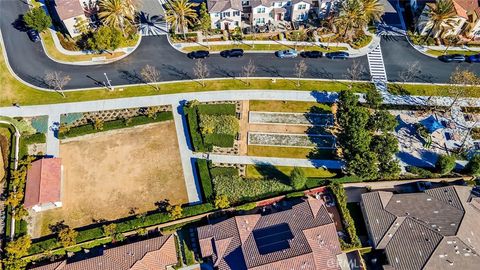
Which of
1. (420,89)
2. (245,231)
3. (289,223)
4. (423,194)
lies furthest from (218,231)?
(420,89)

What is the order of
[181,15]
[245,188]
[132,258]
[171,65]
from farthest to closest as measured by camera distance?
[171,65], [181,15], [245,188], [132,258]

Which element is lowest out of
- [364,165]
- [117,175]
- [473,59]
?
[117,175]

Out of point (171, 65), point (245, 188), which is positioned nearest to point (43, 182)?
point (171, 65)

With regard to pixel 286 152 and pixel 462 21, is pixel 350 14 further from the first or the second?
pixel 286 152

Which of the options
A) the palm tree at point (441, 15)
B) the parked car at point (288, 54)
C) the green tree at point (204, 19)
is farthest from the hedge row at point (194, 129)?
the palm tree at point (441, 15)

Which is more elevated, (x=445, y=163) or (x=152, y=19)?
(x=152, y=19)

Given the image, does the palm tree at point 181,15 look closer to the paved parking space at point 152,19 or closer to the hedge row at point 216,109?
the paved parking space at point 152,19

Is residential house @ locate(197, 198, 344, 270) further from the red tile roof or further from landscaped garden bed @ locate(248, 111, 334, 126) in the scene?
the red tile roof
